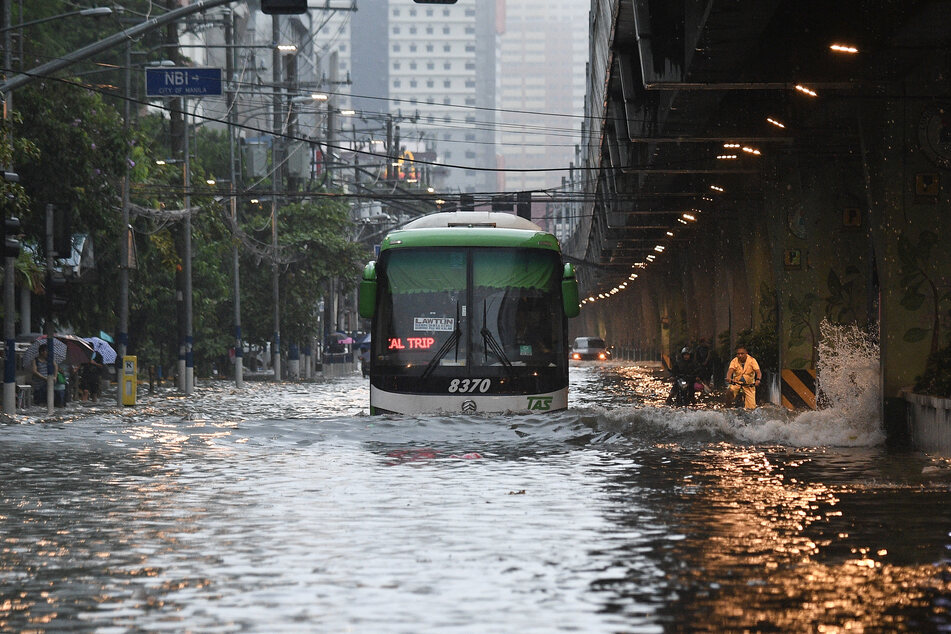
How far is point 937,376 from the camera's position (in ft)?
71.7

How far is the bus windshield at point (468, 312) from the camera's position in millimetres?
24172

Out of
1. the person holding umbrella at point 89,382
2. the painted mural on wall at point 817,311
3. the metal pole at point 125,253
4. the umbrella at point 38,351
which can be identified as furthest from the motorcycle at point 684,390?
the person holding umbrella at point 89,382

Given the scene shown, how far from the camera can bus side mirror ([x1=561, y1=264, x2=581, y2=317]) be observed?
946 inches

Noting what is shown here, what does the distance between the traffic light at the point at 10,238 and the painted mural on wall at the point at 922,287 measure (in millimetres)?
14516

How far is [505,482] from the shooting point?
17.0m

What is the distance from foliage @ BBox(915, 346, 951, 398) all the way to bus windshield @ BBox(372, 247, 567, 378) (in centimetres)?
503

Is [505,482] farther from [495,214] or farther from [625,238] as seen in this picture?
[625,238]

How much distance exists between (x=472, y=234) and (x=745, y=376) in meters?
9.58

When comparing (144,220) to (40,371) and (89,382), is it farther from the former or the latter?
(40,371)

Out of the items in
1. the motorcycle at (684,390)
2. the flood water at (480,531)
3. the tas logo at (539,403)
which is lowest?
the flood water at (480,531)

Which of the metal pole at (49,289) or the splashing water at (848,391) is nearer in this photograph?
the splashing water at (848,391)

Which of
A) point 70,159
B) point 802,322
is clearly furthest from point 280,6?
point 802,322

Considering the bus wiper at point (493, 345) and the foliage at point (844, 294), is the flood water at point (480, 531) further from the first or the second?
the foliage at point (844, 294)

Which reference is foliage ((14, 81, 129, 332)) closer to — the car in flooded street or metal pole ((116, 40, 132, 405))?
metal pole ((116, 40, 132, 405))
